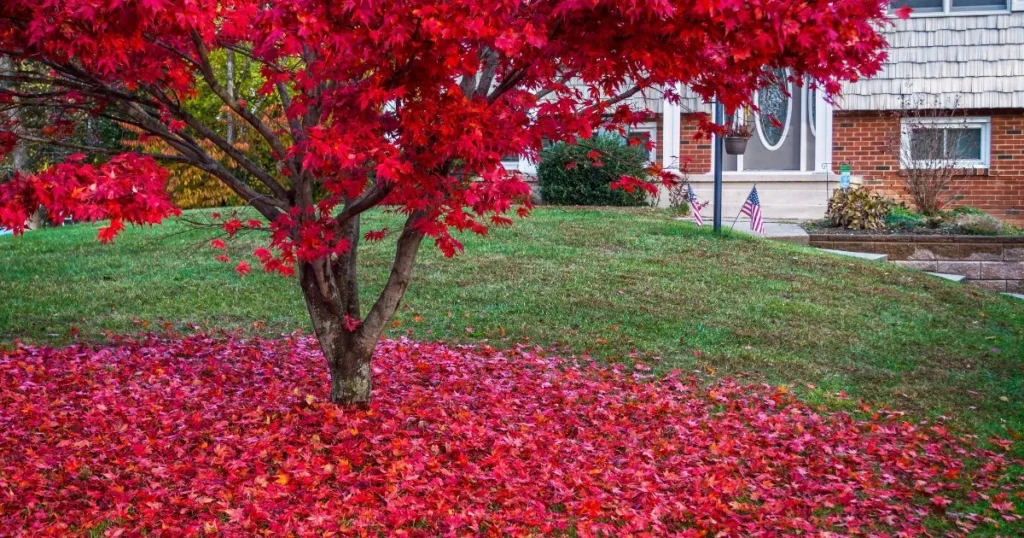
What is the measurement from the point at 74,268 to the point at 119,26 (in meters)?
7.55

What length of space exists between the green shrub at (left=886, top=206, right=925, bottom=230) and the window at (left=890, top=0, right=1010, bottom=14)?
11.8ft

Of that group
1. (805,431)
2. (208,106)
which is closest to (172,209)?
(805,431)

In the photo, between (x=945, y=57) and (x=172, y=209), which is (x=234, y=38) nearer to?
(x=172, y=209)

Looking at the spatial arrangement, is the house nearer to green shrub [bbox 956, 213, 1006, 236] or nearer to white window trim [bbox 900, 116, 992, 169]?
white window trim [bbox 900, 116, 992, 169]

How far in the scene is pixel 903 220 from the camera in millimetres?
14555

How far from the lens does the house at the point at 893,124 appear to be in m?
16.0

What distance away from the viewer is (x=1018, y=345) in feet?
29.8

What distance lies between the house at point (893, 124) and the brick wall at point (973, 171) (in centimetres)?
2

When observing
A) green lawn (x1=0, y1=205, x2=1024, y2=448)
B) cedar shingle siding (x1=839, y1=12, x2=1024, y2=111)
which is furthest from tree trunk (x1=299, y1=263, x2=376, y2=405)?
cedar shingle siding (x1=839, y1=12, x2=1024, y2=111)

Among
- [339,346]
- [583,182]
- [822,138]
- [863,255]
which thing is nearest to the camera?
[339,346]

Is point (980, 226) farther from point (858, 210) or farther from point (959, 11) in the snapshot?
point (959, 11)

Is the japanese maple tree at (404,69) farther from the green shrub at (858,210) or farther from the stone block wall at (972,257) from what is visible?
the green shrub at (858,210)

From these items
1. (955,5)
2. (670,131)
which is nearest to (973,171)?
(955,5)

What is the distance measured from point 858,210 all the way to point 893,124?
2965 mm
